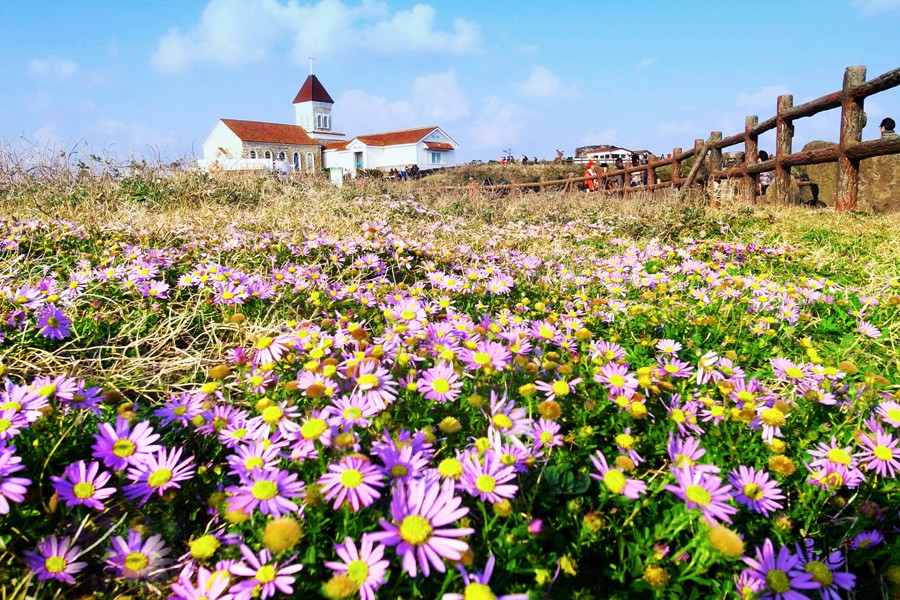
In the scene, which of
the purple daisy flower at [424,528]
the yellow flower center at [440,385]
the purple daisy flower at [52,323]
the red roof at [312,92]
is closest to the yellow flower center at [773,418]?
the yellow flower center at [440,385]

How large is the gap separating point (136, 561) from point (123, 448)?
0.26 m

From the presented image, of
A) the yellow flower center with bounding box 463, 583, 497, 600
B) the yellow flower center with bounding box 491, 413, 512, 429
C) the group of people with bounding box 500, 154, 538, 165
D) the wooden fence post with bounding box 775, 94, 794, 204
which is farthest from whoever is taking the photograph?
the group of people with bounding box 500, 154, 538, 165

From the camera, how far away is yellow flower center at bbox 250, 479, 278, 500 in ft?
3.32

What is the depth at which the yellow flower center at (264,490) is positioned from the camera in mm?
1011

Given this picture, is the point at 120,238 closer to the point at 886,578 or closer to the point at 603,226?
the point at 886,578

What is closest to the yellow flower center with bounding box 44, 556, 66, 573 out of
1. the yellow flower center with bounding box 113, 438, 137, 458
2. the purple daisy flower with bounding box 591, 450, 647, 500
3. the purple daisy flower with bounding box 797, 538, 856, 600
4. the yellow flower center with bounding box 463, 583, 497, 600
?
the yellow flower center with bounding box 113, 438, 137, 458

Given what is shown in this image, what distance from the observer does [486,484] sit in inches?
39.4

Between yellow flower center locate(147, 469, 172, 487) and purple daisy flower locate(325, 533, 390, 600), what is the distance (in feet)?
1.65

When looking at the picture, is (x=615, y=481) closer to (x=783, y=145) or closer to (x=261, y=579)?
(x=261, y=579)

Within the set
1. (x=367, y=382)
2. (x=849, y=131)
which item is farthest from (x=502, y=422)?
(x=849, y=131)

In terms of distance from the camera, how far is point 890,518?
1.29m

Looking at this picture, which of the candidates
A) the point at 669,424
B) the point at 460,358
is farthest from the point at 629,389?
the point at 460,358

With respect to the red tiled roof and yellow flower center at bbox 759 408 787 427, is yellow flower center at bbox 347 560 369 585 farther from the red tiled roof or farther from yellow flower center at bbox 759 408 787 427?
the red tiled roof

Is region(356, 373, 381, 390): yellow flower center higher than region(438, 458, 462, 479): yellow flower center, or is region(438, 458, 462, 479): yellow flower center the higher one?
region(356, 373, 381, 390): yellow flower center
